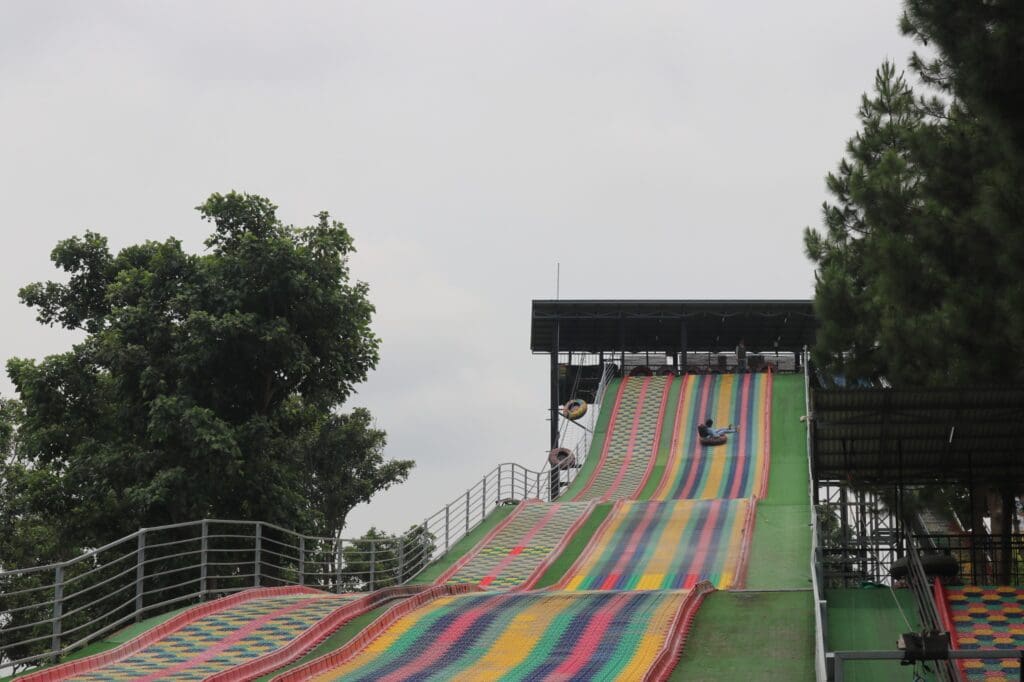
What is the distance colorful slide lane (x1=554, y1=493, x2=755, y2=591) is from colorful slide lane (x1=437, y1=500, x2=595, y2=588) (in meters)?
0.64

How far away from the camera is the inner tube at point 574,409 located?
139ft

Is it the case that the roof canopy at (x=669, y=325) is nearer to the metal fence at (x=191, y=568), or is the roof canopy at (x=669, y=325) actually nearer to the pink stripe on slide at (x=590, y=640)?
the metal fence at (x=191, y=568)

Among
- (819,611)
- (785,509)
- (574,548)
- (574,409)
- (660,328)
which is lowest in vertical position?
(819,611)

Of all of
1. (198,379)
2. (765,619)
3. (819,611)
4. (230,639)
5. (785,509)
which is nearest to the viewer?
(819,611)

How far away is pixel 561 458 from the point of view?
35719mm

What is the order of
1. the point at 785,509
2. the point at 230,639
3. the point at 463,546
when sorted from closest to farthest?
the point at 230,639
the point at 463,546
the point at 785,509

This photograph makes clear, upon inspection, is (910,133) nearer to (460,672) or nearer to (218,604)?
(460,672)

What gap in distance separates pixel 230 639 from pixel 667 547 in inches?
415

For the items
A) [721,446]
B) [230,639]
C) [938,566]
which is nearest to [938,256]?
[938,566]

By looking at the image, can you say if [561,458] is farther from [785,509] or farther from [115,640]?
[115,640]

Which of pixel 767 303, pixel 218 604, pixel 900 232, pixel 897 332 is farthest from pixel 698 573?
pixel 767 303

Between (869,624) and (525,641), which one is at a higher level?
(869,624)

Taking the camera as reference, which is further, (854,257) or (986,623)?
(854,257)

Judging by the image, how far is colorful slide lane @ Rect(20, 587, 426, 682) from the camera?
1339 centimetres
